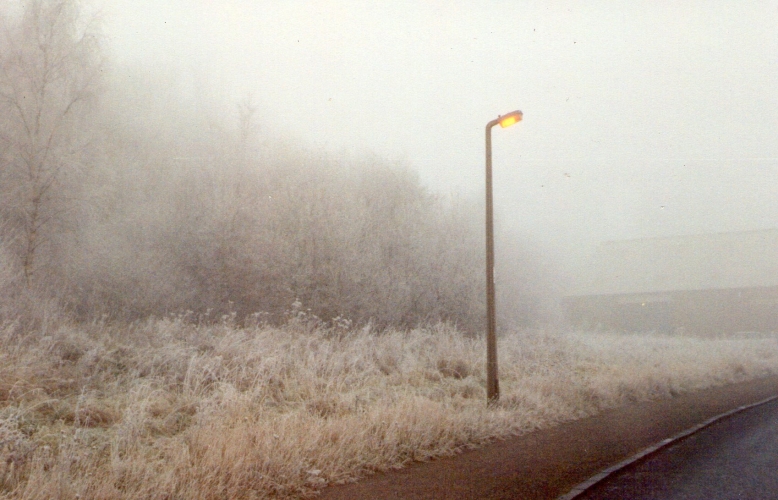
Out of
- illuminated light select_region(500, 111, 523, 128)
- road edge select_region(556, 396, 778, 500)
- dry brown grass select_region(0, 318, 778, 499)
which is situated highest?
illuminated light select_region(500, 111, 523, 128)

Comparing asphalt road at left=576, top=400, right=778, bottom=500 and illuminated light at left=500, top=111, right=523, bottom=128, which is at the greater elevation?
illuminated light at left=500, top=111, right=523, bottom=128

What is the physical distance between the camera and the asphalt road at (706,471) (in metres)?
6.31

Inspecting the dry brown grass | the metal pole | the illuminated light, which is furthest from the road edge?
the illuminated light

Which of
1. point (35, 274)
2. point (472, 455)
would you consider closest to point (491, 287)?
point (472, 455)

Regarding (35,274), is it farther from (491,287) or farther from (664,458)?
(664,458)

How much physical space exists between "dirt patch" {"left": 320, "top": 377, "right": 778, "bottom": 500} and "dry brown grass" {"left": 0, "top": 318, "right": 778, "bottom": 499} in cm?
37

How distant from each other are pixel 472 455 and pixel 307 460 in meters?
2.69

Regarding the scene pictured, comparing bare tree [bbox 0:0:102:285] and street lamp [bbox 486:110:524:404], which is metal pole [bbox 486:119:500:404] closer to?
street lamp [bbox 486:110:524:404]

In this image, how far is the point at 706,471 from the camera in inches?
288

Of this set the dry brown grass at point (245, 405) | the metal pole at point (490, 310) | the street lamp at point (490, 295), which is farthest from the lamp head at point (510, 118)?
the dry brown grass at point (245, 405)

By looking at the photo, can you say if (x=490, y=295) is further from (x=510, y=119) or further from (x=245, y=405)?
(x=245, y=405)

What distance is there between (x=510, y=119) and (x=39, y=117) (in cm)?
1395

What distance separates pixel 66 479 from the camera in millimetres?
5238

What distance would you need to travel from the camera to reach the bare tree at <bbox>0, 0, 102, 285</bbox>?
54.2 feet
